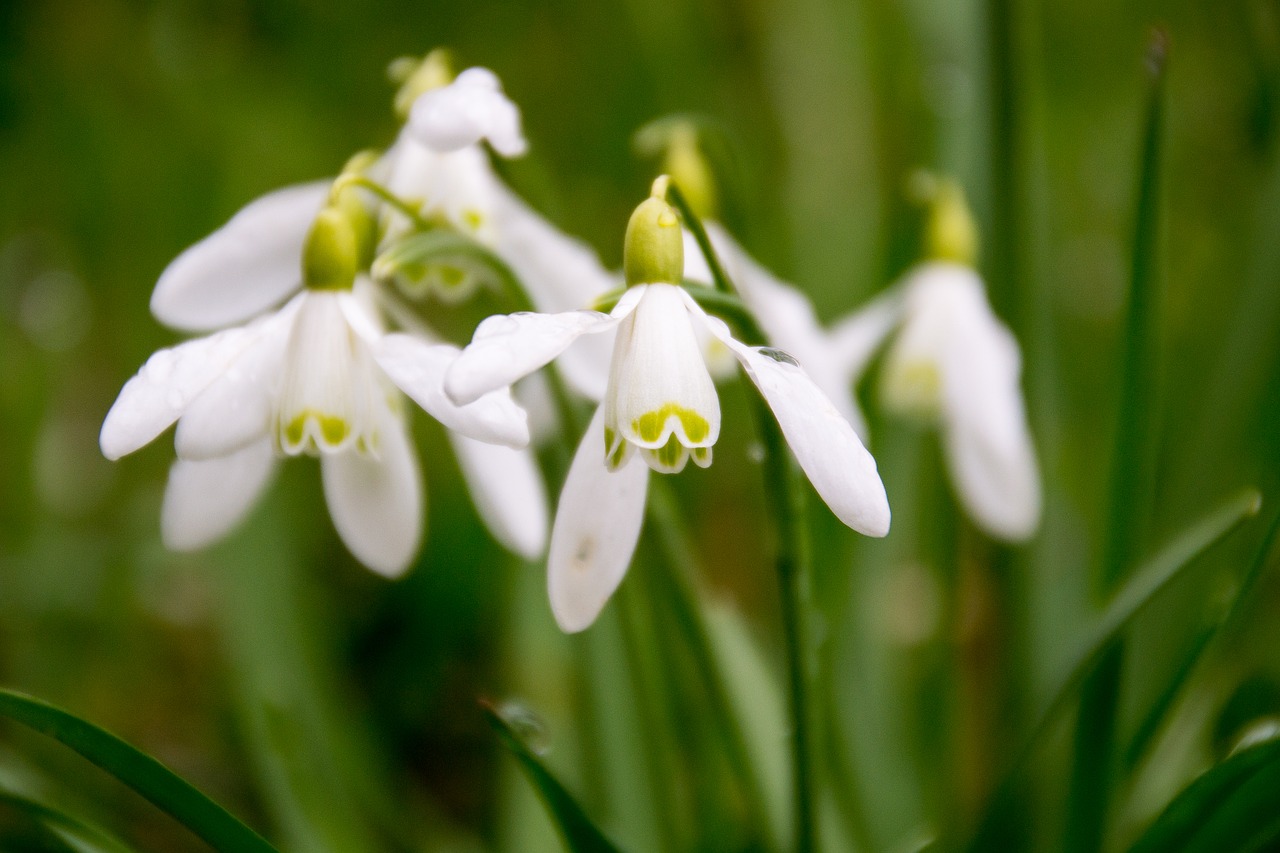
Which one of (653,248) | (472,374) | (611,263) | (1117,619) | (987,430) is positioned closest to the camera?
(472,374)

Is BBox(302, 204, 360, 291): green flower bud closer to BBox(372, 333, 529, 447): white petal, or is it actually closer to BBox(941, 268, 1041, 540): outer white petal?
BBox(372, 333, 529, 447): white petal

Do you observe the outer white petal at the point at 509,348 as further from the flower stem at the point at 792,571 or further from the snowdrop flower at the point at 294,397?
the flower stem at the point at 792,571

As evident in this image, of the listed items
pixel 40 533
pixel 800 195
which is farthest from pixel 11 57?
pixel 800 195

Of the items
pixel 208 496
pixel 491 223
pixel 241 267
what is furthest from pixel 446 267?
pixel 208 496

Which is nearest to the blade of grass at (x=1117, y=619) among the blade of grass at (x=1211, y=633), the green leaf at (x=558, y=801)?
the blade of grass at (x=1211, y=633)

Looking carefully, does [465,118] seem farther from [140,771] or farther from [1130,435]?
[1130,435]

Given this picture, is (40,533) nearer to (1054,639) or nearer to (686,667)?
(686,667)
